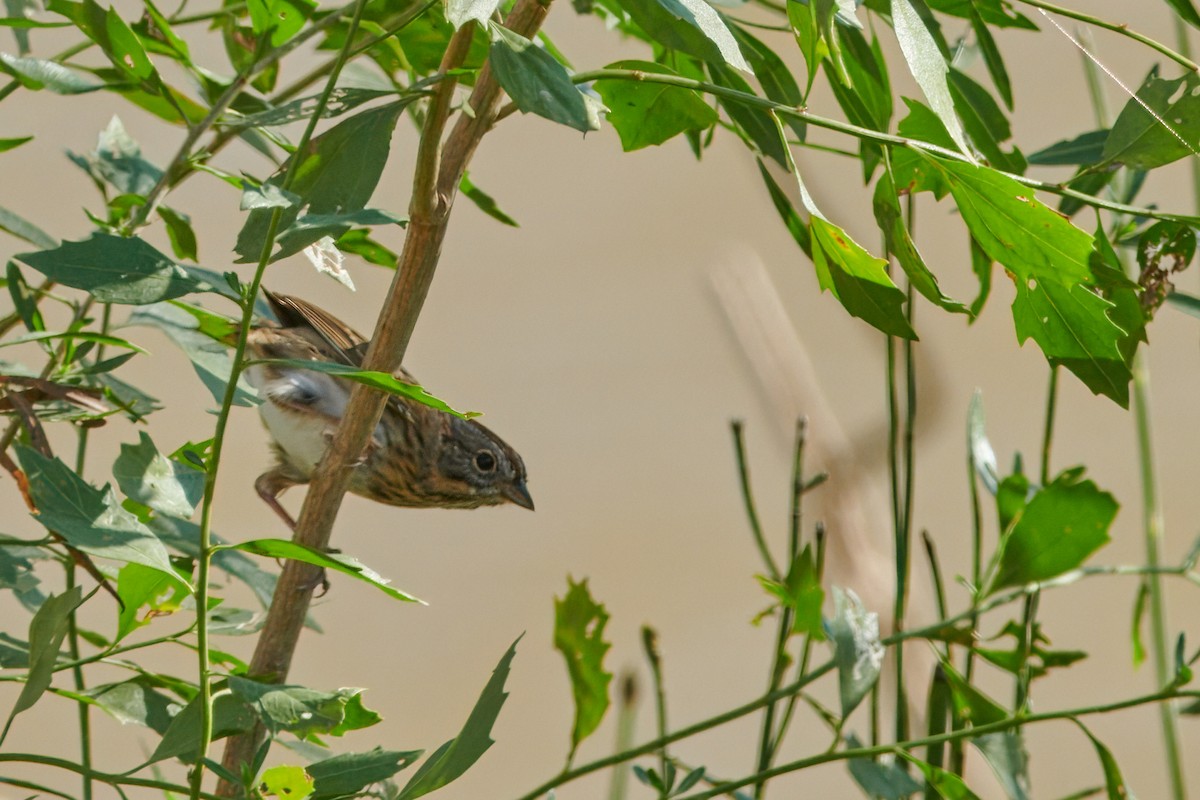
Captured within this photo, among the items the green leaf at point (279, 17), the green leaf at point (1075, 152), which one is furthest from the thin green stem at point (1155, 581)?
the green leaf at point (279, 17)

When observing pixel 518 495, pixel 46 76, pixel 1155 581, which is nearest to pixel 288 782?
pixel 46 76

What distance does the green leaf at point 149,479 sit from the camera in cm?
88

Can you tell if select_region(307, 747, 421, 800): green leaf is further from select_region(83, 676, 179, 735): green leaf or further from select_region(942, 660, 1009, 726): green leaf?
select_region(942, 660, 1009, 726): green leaf

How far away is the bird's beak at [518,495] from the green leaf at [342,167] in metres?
1.71

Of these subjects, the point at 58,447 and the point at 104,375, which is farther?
the point at 58,447

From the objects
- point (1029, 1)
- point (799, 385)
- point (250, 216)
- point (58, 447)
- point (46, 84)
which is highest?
point (58, 447)

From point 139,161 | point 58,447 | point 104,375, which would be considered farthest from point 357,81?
point 58,447

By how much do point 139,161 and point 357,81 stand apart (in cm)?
22

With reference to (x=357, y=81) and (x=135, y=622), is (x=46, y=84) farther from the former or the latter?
(x=135, y=622)

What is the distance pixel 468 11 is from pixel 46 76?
0.51m

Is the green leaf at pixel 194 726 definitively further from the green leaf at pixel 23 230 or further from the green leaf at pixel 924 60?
the green leaf at pixel 924 60

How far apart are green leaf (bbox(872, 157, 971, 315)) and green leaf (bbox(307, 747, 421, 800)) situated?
440mm

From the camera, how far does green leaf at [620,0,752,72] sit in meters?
0.73

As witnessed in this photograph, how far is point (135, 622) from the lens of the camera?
3.21ft
